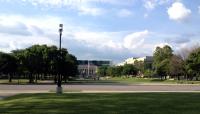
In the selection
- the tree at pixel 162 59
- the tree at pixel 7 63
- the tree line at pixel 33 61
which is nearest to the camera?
the tree line at pixel 33 61

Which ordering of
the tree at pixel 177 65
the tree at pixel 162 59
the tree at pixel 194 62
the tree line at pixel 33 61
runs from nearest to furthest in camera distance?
the tree line at pixel 33 61 → the tree at pixel 194 62 → the tree at pixel 177 65 → the tree at pixel 162 59

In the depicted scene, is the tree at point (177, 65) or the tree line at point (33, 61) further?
the tree at point (177, 65)

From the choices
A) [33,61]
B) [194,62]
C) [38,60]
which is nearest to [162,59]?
[194,62]

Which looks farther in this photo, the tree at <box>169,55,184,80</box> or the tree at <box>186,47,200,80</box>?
the tree at <box>169,55,184,80</box>

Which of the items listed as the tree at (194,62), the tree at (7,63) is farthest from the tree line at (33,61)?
the tree at (194,62)

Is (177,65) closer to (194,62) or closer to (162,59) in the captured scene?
(194,62)

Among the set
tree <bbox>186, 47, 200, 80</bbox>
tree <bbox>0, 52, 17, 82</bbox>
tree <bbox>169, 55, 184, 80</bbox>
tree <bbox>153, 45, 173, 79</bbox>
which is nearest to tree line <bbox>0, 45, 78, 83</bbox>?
tree <bbox>0, 52, 17, 82</bbox>

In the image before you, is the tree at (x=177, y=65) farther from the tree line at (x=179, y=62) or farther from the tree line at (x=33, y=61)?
the tree line at (x=33, y=61)

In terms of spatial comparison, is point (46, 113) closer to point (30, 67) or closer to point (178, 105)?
point (178, 105)

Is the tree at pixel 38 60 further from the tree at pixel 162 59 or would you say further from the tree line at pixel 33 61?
the tree at pixel 162 59

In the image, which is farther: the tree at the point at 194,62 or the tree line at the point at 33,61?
the tree at the point at 194,62

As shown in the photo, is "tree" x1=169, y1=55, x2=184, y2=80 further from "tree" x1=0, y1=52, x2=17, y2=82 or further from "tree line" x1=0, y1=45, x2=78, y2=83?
"tree" x1=0, y1=52, x2=17, y2=82

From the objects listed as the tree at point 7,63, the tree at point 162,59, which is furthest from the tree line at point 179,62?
the tree at point 7,63

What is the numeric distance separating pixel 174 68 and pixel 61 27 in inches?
3512
